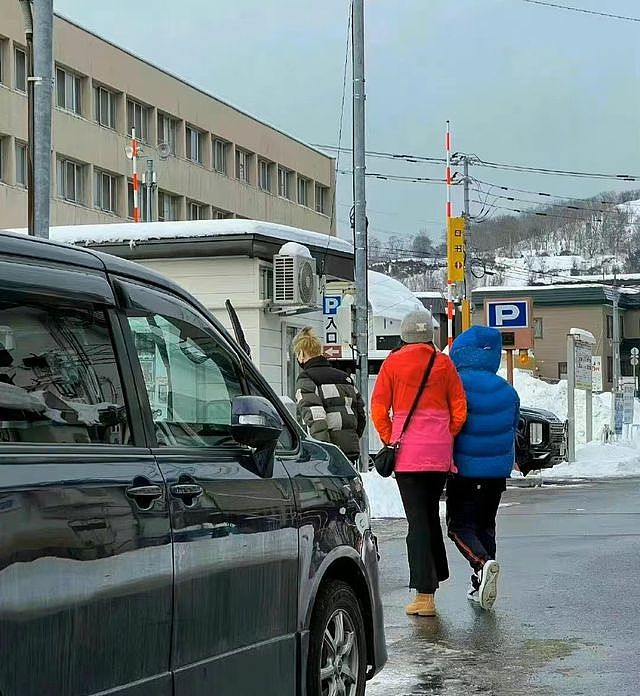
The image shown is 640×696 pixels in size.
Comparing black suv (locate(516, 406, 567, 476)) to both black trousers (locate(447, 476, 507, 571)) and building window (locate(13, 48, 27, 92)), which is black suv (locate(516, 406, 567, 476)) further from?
building window (locate(13, 48, 27, 92))

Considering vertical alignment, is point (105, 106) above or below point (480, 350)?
above

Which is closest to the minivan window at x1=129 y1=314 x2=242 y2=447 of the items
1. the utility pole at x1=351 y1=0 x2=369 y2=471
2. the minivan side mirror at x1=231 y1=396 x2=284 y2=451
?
the minivan side mirror at x1=231 y1=396 x2=284 y2=451

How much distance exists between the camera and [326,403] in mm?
10734

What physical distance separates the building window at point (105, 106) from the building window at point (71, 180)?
221 centimetres

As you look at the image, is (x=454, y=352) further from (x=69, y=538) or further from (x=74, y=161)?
(x=74, y=161)

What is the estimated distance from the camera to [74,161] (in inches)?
1998

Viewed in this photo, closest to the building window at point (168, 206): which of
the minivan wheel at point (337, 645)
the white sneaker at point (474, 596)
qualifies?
the white sneaker at point (474, 596)

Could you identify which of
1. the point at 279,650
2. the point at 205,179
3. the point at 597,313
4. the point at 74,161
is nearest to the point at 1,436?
the point at 279,650

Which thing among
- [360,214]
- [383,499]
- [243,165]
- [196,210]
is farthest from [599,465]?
[243,165]

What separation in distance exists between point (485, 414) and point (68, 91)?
43858mm

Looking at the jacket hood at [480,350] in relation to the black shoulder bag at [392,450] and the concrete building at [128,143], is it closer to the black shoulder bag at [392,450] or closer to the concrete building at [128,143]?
the black shoulder bag at [392,450]

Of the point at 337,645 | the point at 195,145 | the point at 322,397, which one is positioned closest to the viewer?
the point at 337,645

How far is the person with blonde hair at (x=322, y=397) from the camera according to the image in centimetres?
1068

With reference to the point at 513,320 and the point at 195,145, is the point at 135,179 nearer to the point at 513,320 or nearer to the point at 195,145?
the point at 513,320
